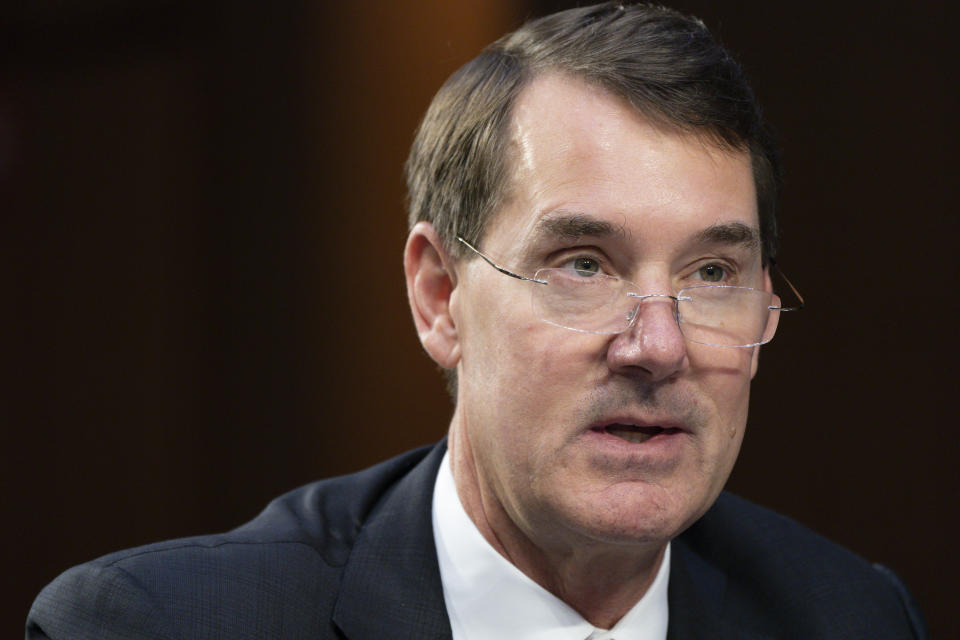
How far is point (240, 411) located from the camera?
10.3ft

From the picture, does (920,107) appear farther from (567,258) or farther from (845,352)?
(567,258)

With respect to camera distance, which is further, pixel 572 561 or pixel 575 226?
pixel 572 561

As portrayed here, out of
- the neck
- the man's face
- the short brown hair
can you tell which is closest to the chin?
the man's face

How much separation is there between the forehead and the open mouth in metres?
0.29

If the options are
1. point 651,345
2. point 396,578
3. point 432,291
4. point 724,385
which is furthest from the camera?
point 432,291

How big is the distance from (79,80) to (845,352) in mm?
2051

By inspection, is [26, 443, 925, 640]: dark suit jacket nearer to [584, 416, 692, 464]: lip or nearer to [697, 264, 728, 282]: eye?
[584, 416, 692, 464]: lip

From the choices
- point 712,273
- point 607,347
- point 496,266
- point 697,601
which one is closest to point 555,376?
point 607,347

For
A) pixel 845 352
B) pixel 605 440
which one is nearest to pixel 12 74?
pixel 605 440

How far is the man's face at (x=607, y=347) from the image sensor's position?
177 cm

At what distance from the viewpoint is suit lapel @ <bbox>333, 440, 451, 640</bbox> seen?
192cm

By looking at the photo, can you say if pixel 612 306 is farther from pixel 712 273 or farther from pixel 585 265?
pixel 712 273

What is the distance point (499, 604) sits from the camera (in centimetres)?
194

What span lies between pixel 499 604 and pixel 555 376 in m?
0.42
